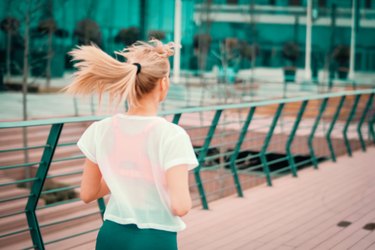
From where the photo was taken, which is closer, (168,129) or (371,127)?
(168,129)

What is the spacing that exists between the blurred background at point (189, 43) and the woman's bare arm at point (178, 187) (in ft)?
2.14

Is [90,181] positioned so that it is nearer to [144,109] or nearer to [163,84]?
[144,109]

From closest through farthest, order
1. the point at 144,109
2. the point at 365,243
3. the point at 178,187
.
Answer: the point at 178,187
the point at 144,109
the point at 365,243

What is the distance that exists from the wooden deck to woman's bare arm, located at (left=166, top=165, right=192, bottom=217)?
343 cm

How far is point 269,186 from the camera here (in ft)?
29.6

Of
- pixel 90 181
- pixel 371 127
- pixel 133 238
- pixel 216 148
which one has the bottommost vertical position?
pixel 216 148

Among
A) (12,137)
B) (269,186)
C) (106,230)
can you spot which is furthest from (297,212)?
(12,137)

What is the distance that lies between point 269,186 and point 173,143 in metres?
6.66

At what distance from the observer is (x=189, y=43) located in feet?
134

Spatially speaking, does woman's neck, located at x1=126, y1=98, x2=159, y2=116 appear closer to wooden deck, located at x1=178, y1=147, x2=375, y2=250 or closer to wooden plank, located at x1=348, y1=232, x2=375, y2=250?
wooden deck, located at x1=178, y1=147, x2=375, y2=250

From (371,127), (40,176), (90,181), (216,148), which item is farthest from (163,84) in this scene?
(216,148)

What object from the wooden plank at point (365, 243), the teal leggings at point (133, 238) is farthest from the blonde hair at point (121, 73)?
the wooden plank at point (365, 243)

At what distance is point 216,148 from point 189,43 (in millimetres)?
26383

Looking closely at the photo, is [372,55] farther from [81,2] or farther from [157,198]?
[157,198]
